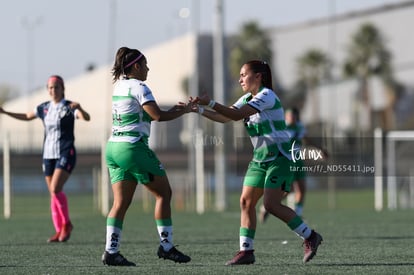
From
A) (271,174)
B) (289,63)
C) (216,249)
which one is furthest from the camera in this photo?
(289,63)

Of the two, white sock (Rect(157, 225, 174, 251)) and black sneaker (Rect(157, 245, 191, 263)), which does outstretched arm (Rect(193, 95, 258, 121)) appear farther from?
black sneaker (Rect(157, 245, 191, 263))

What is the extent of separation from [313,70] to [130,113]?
66906 millimetres

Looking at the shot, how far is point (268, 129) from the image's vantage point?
33.9 ft

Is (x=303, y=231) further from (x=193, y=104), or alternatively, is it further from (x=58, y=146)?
(x=58, y=146)

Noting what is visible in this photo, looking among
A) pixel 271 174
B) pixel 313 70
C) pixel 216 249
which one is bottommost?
pixel 216 249

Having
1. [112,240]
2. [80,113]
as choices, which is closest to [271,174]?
[112,240]

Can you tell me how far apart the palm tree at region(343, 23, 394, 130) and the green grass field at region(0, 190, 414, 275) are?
51762 mm

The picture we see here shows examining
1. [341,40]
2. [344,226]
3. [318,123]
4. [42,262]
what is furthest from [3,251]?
[341,40]

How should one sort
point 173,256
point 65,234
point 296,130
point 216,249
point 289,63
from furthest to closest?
point 289,63 < point 296,130 < point 65,234 < point 216,249 < point 173,256

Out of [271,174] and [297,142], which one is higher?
[297,142]

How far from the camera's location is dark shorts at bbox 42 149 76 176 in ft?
46.3

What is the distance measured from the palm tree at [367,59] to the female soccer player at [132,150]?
198 ft

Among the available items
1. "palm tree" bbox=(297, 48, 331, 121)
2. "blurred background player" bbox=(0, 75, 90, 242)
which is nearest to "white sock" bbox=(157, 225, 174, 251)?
"blurred background player" bbox=(0, 75, 90, 242)

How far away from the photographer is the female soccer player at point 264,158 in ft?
33.8
